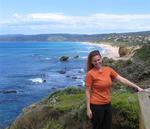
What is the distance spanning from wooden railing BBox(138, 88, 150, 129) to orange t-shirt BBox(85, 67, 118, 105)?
0.55 metres

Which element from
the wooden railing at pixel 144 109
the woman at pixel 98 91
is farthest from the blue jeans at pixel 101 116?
the wooden railing at pixel 144 109

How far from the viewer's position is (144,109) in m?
6.07

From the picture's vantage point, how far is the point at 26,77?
6231cm

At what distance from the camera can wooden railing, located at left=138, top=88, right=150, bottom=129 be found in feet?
17.8

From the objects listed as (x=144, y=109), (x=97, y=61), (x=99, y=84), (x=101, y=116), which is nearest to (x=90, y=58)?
(x=97, y=61)

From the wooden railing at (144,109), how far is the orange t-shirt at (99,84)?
0.55 m

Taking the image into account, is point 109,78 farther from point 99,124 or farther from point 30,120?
point 30,120

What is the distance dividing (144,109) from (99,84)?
1.09 m

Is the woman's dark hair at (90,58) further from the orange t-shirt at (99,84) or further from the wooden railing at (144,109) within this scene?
the wooden railing at (144,109)

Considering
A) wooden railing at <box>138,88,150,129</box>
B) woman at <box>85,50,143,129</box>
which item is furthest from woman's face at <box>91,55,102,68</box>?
wooden railing at <box>138,88,150,129</box>

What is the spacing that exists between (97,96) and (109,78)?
34cm

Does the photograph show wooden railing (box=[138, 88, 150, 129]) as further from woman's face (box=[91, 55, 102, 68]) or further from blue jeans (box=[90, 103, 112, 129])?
woman's face (box=[91, 55, 102, 68])

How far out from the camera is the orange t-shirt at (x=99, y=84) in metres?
6.94

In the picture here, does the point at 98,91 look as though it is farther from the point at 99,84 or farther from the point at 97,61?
the point at 97,61
